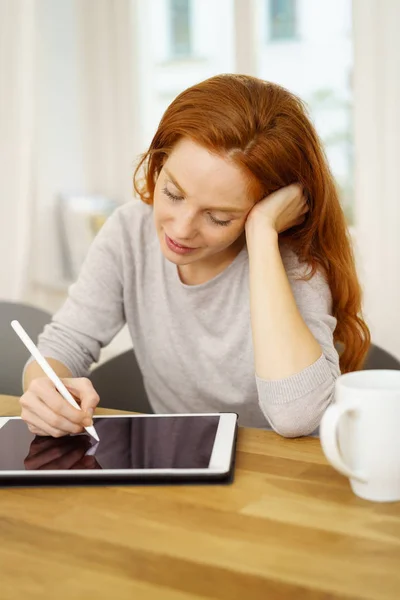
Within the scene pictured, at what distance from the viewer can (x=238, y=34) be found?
304cm

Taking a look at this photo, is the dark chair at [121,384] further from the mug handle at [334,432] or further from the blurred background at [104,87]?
the blurred background at [104,87]

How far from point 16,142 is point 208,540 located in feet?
9.28

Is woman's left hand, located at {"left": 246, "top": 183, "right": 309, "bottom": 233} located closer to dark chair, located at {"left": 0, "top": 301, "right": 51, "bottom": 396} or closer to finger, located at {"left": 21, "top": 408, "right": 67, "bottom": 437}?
finger, located at {"left": 21, "top": 408, "right": 67, "bottom": 437}

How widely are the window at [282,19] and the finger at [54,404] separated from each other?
2326 mm

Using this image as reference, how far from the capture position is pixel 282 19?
10.1 ft

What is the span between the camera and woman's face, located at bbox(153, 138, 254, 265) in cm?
123

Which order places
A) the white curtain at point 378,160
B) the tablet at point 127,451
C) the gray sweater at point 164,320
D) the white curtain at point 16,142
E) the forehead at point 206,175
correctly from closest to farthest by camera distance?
the tablet at point 127,451, the forehead at point 206,175, the gray sweater at point 164,320, the white curtain at point 378,160, the white curtain at point 16,142

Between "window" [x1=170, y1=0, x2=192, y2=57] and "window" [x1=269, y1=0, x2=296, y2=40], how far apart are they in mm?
413

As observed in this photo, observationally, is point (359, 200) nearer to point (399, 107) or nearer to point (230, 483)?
point (399, 107)

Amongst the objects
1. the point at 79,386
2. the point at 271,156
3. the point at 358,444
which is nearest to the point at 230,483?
the point at 358,444

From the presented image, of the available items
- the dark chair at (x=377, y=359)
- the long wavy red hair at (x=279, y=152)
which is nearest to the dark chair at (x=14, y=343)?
the long wavy red hair at (x=279, y=152)

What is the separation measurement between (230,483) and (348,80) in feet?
7.68

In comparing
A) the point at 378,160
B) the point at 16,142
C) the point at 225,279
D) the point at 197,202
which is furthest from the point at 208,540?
A: the point at 16,142

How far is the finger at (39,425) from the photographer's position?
41.9 inches
